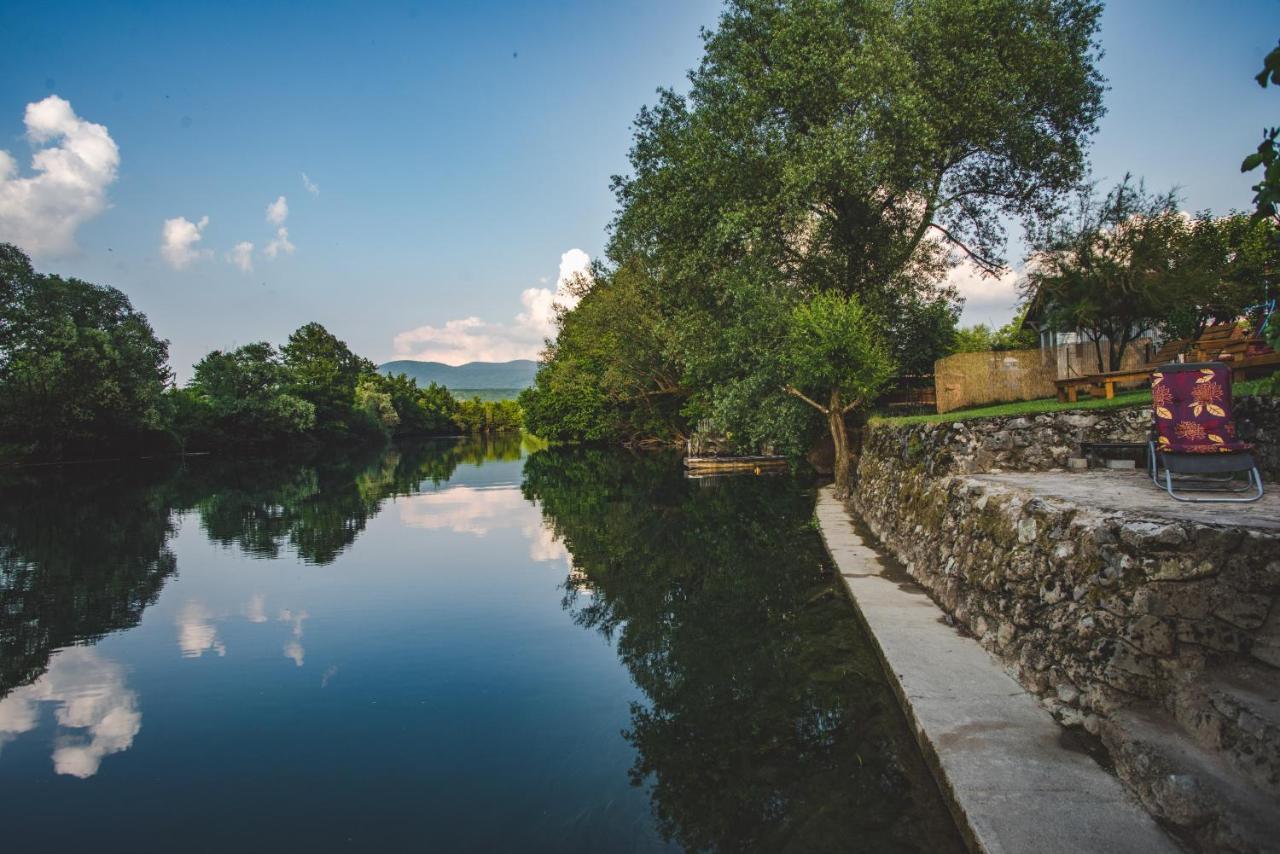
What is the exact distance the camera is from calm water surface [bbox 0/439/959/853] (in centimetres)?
457

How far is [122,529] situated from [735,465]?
22.3 metres

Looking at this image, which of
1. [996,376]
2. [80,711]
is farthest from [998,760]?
[996,376]

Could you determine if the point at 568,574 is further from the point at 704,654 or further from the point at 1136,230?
the point at 1136,230

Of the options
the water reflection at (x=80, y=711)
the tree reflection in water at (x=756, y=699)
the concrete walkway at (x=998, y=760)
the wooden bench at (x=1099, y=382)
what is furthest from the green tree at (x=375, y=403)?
the concrete walkway at (x=998, y=760)

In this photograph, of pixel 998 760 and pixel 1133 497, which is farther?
pixel 1133 497

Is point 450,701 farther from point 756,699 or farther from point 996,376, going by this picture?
point 996,376

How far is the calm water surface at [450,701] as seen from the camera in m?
4.57

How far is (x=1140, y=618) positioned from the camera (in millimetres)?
4328

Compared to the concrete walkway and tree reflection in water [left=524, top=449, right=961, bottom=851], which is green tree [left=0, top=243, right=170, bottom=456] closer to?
tree reflection in water [left=524, top=449, right=961, bottom=851]

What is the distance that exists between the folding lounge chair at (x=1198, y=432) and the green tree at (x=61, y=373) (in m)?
49.4

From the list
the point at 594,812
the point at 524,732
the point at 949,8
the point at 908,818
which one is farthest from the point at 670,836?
the point at 949,8

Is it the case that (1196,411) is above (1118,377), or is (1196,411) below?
below

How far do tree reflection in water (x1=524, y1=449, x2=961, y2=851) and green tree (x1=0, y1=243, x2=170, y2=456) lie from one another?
133ft

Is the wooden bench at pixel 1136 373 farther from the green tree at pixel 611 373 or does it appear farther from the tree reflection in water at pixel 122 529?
the tree reflection in water at pixel 122 529
